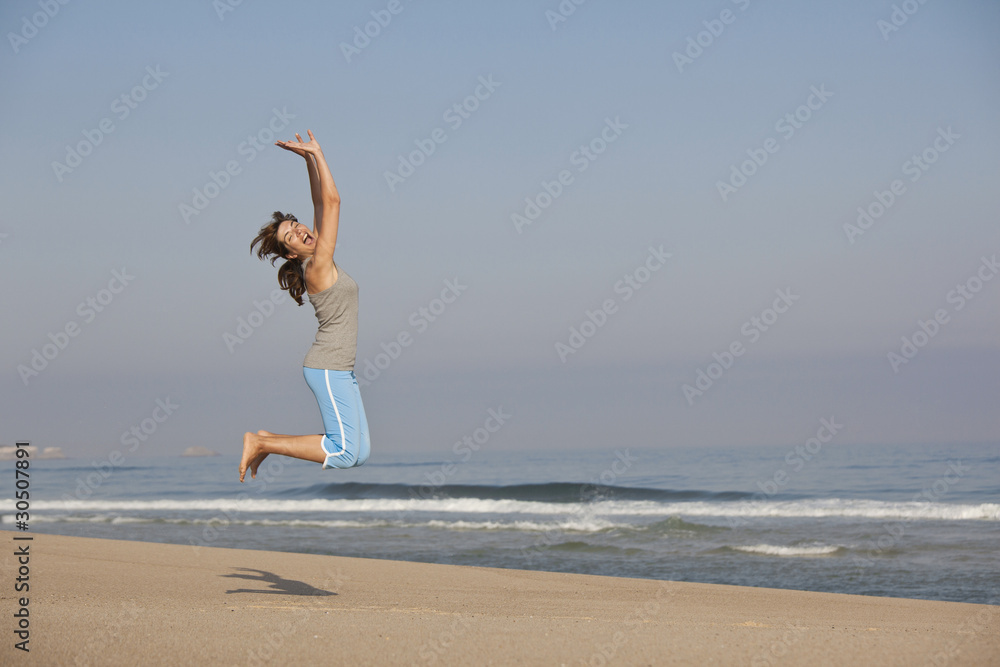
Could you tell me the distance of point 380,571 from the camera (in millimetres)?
9781

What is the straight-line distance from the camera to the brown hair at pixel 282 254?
204 inches

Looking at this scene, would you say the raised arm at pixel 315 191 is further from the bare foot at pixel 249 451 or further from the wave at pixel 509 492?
the wave at pixel 509 492

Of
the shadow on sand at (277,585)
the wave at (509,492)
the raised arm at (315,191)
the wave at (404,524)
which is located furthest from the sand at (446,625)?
the wave at (509,492)

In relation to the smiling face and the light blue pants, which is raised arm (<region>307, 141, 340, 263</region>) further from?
the light blue pants

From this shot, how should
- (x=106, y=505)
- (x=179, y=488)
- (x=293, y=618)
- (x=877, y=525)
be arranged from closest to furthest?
(x=293, y=618) < (x=877, y=525) < (x=106, y=505) < (x=179, y=488)

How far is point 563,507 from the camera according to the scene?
20.5m

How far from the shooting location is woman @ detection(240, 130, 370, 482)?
5.02 m

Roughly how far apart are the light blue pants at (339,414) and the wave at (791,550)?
9.23m

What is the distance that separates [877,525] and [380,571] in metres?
9.79

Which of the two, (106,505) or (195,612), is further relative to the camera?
(106,505)

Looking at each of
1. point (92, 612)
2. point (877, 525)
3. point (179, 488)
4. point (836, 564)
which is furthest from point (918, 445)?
point (92, 612)

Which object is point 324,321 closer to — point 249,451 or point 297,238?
point 297,238

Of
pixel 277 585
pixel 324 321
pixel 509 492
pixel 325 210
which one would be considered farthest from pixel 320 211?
pixel 509 492

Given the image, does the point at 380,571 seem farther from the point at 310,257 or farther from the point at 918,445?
the point at 918,445
